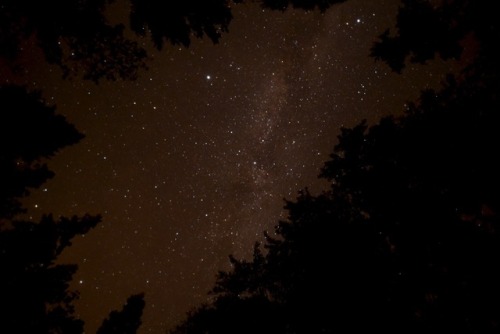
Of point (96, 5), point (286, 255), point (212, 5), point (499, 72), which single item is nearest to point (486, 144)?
point (499, 72)

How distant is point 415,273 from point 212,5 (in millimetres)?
6860

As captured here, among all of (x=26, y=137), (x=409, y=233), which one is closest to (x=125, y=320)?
(x=26, y=137)

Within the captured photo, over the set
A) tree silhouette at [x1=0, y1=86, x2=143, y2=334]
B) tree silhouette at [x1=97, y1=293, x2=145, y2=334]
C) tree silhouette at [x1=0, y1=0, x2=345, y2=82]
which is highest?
tree silhouette at [x1=0, y1=0, x2=345, y2=82]

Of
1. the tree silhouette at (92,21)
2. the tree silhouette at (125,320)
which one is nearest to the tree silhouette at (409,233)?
the tree silhouette at (92,21)

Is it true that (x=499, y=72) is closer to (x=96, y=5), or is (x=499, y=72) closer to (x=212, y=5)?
(x=212, y=5)

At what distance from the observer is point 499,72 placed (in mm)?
5566

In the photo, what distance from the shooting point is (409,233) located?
776 centimetres

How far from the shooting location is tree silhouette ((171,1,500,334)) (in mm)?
7109

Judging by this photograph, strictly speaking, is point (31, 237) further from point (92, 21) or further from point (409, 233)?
point (409, 233)

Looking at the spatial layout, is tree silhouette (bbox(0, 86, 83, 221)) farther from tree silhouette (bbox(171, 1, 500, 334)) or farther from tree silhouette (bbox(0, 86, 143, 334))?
tree silhouette (bbox(171, 1, 500, 334))

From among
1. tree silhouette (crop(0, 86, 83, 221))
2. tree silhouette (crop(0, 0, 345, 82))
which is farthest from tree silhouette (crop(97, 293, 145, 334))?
tree silhouette (crop(0, 0, 345, 82))

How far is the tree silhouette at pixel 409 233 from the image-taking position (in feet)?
23.3

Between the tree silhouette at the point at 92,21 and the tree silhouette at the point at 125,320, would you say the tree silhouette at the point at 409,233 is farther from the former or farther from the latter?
the tree silhouette at the point at 125,320

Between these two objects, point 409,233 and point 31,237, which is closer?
point 31,237
